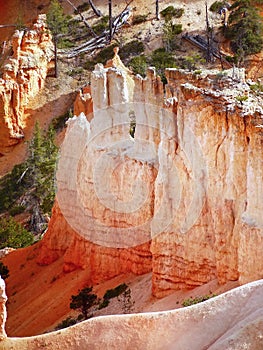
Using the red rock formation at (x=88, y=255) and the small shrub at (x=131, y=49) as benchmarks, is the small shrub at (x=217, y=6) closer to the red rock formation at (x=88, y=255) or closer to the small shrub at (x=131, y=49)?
the small shrub at (x=131, y=49)

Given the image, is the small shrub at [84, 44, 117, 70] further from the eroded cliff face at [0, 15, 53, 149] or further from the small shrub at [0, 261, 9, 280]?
the small shrub at [0, 261, 9, 280]

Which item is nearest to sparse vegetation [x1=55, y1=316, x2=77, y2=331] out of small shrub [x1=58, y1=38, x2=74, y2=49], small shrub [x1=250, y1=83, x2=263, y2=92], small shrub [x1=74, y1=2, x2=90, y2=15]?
small shrub [x1=250, y1=83, x2=263, y2=92]

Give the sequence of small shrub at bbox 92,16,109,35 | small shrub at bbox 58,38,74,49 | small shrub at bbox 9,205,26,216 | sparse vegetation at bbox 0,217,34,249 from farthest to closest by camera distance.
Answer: small shrub at bbox 92,16,109,35 < small shrub at bbox 58,38,74,49 < small shrub at bbox 9,205,26,216 < sparse vegetation at bbox 0,217,34,249

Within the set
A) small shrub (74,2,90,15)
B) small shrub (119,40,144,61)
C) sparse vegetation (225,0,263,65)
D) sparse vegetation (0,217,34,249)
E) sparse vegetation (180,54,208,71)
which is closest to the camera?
sparse vegetation (0,217,34,249)

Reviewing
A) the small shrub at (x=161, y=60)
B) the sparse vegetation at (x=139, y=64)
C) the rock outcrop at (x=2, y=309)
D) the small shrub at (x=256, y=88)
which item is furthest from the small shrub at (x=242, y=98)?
the sparse vegetation at (x=139, y=64)

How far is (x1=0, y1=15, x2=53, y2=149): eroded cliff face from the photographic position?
62.3 metres

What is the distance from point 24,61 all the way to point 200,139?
117ft

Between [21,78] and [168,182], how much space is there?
110 ft

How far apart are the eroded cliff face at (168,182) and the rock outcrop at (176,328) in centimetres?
581

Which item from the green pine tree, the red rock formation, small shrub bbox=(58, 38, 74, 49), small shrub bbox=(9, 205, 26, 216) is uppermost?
the green pine tree

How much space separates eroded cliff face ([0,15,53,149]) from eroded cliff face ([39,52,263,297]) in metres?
22.9

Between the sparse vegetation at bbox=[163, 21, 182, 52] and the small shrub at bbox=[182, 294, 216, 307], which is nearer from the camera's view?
the small shrub at bbox=[182, 294, 216, 307]

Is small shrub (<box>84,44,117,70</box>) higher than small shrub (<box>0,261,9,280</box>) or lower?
higher

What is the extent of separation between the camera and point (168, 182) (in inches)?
1240
